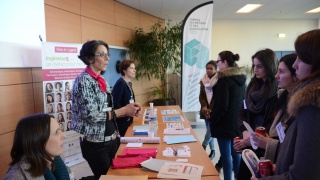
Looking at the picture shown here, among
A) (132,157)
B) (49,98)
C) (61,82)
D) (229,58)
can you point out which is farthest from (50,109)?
(229,58)

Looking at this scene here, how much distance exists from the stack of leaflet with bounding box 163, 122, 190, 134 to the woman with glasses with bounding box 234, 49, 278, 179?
550mm

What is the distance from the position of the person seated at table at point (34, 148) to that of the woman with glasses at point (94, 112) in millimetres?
416

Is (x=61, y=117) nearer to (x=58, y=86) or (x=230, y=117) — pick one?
(x=58, y=86)

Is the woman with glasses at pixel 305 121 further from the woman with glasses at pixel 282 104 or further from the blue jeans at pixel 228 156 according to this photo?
the blue jeans at pixel 228 156

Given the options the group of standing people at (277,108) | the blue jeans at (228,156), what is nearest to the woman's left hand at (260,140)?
the group of standing people at (277,108)

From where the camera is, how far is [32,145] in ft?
3.69

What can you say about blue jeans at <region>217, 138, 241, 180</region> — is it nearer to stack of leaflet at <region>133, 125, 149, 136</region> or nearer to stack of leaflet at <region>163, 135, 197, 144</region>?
stack of leaflet at <region>163, 135, 197, 144</region>

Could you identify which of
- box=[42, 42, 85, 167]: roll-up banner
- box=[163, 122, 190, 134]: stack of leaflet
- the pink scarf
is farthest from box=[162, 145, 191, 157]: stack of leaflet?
box=[42, 42, 85, 167]: roll-up banner

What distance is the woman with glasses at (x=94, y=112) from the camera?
1.64m

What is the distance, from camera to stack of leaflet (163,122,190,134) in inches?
86.6

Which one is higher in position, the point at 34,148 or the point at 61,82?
the point at 61,82

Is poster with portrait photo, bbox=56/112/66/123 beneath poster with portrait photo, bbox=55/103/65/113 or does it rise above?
beneath

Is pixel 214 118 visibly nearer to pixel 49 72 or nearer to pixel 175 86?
pixel 49 72

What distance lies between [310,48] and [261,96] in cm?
79
